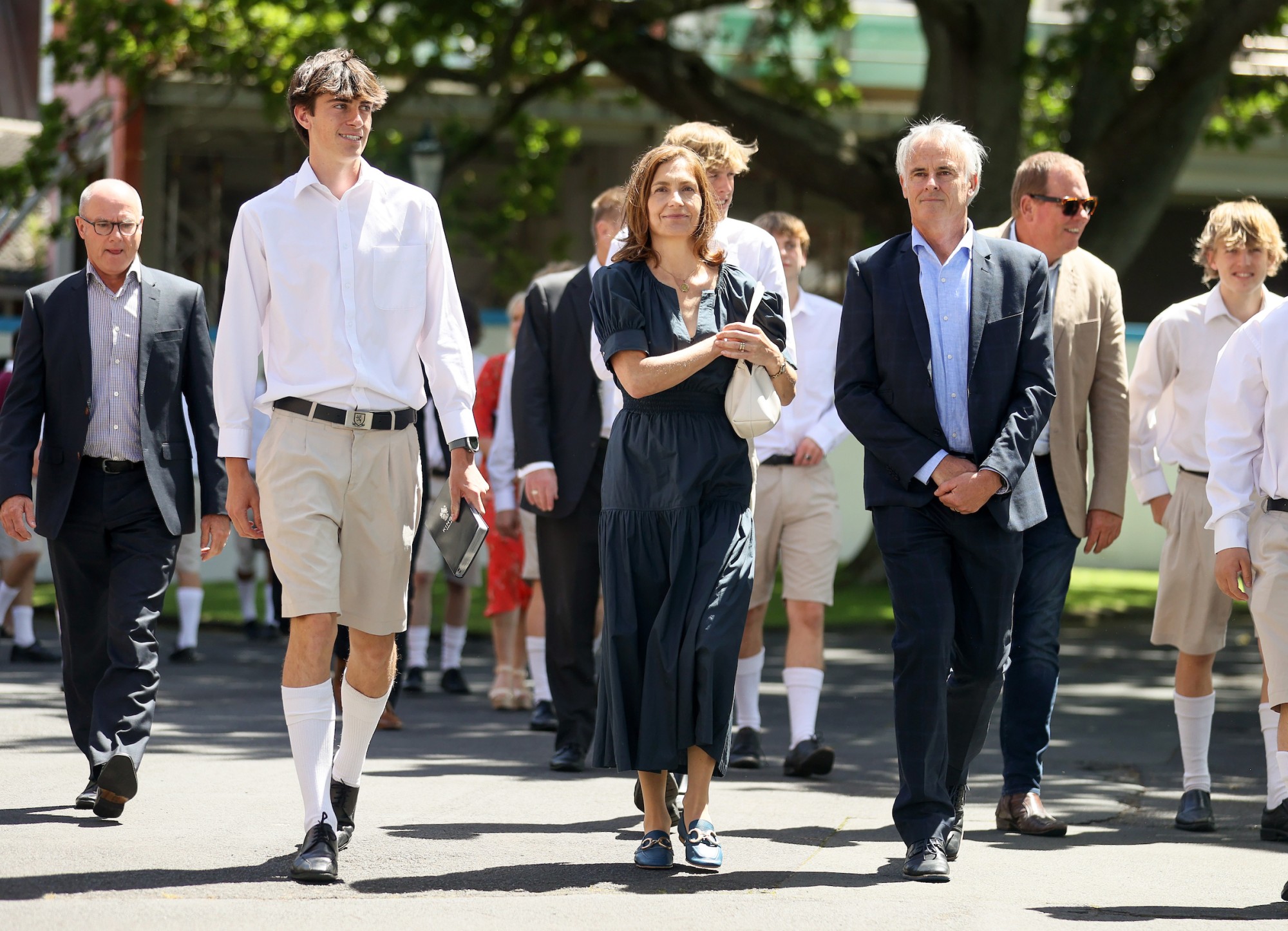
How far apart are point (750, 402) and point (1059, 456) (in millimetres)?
1538

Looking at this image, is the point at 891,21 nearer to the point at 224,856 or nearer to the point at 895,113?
the point at 895,113

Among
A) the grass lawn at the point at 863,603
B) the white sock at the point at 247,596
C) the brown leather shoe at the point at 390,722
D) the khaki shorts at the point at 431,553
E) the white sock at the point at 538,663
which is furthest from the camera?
the grass lawn at the point at 863,603

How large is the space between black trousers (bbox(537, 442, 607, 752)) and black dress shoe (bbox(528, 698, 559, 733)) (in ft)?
3.69

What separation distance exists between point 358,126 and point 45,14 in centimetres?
2757

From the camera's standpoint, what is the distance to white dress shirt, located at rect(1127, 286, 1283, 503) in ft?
21.9

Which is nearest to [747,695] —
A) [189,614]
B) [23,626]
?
[189,614]

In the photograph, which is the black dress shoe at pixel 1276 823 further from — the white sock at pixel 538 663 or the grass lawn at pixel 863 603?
the grass lawn at pixel 863 603

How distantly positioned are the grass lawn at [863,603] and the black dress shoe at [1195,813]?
25.2 ft

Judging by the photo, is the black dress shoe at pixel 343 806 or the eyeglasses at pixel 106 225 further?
the eyeglasses at pixel 106 225

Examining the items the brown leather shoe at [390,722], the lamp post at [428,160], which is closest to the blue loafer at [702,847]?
the brown leather shoe at [390,722]

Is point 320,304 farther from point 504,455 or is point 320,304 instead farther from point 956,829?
point 504,455

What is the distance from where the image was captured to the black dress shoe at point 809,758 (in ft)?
24.0

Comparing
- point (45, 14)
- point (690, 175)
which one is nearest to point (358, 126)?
point (690, 175)

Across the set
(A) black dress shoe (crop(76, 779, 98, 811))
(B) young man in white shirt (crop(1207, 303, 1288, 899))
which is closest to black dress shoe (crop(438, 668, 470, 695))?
(A) black dress shoe (crop(76, 779, 98, 811))
